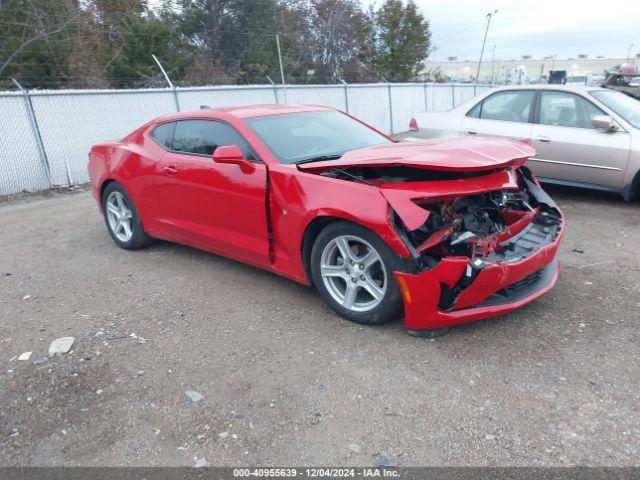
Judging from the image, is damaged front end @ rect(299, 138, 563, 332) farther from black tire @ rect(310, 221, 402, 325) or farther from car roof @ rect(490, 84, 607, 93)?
car roof @ rect(490, 84, 607, 93)

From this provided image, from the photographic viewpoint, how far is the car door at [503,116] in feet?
22.2

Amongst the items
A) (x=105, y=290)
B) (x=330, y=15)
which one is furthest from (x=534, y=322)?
(x=330, y=15)

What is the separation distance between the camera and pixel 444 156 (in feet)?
11.0

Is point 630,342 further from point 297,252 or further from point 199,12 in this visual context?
point 199,12

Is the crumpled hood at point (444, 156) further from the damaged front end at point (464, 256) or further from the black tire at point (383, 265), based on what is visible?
the black tire at point (383, 265)

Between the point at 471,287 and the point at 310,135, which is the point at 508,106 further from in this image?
the point at 471,287

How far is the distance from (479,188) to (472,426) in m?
1.49

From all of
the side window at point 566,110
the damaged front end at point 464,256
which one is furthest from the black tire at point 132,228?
the side window at point 566,110

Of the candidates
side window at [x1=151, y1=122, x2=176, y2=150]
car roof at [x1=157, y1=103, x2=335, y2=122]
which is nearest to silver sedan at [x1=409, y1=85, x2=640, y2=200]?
car roof at [x1=157, y1=103, x2=335, y2=122]

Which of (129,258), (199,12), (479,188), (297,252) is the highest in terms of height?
(199,12)

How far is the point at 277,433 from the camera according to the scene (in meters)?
2.54

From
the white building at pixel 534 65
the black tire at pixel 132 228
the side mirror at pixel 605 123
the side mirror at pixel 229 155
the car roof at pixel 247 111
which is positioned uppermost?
the car roof at pixel 247 111

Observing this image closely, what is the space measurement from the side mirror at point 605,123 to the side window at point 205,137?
4339 millimetres

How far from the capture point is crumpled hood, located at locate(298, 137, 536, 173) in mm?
3242
